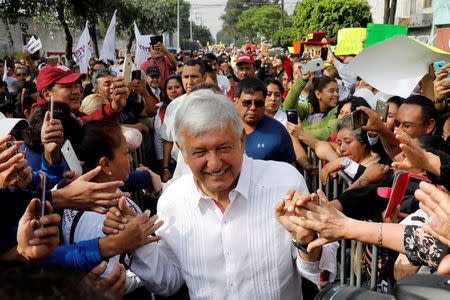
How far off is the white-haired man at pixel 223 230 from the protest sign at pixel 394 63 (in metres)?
1.91

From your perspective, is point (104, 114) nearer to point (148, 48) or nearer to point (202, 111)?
point (202, 111)

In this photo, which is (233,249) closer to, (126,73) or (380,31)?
(126,73)

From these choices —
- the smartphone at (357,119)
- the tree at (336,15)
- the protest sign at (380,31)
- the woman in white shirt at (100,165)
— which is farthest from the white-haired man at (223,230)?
the tree at (336,15)

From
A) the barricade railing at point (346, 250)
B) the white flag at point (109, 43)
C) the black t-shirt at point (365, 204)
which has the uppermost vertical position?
the white flag at point (109, 43)

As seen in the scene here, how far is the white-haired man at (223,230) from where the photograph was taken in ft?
6.32

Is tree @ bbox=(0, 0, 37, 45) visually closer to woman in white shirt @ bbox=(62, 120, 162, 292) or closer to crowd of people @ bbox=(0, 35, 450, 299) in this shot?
crowd of people @ bbox=(0, 35, 450, 299)

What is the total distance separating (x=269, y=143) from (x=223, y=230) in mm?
1716

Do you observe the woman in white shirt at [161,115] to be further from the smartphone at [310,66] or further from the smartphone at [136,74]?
the smartphone at [310,66]

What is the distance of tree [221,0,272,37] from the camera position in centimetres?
11557

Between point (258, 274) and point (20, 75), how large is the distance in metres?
9.99

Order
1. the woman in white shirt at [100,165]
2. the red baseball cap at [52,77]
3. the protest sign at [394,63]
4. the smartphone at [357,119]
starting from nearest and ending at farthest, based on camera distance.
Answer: the woman in white shirt at [100,165], the smartphone at [357,119], the protest sign at [394,63], the red baseball cap at [52,77]

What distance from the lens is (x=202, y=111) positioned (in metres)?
1.91

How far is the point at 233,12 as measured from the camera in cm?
12262

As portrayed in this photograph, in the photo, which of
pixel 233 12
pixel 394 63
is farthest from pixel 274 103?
pixel 233 12
